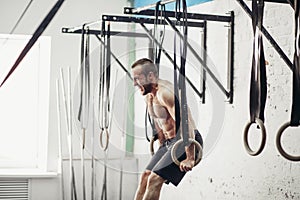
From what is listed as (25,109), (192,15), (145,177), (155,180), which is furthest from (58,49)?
(192,15)

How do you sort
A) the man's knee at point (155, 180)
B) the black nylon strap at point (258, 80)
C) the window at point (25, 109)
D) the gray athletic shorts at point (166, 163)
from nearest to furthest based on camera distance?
the black nylon strap at point (258, 80) → the gray athletic shorts at point (166, 163) → the man's knee at point (155, 180) → the window at point (25, 109)

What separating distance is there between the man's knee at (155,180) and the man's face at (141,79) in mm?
595

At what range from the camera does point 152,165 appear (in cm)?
373

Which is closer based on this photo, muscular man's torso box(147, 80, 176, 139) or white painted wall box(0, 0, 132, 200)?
muscular man's torso box(147, 80, 176, 139)

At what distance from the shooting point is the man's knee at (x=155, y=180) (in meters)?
3.68

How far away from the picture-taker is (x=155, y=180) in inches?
146

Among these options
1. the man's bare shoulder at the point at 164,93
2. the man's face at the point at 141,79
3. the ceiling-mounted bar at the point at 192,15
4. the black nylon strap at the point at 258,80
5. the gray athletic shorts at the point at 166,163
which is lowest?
the gray athletic shorts at the point at 166,163

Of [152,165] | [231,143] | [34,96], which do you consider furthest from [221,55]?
[34,96]

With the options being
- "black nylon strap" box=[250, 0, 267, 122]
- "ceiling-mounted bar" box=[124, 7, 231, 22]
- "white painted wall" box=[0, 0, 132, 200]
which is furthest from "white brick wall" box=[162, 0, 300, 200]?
"white painted wall" box=[0, 0, 132, 200]

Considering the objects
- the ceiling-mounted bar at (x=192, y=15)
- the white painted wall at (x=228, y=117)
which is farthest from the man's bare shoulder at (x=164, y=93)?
the ceiling-mounted bar at (x=192, y=15)

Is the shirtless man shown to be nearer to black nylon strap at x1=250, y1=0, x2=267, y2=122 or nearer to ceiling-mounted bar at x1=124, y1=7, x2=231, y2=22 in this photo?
ceiling-mounted bar at x1=124, y1=7, x2=231, y2=22

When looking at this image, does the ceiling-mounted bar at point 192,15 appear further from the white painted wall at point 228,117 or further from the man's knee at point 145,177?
the man's knee at point 145,177

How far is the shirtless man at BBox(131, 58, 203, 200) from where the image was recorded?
3434 millimetres

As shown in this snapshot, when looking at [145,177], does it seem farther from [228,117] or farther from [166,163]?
[228,117]
